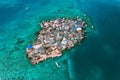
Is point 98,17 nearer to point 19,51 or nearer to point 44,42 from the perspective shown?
point 44,42

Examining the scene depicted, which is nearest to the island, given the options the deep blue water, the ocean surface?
the ocean surface

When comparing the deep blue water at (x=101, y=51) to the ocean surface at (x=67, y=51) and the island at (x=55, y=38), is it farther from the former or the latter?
the island at (x=55, y=38)

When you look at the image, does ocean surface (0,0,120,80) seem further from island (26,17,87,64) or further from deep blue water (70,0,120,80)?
island (26,17,87,64)

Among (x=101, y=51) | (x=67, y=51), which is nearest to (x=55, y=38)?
(x=67, y=51)

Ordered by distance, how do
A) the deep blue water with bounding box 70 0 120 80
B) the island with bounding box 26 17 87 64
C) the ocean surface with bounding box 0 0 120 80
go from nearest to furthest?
the deep blue water with bounding box 70 0 120 80
the ocean surface with bounding box 0 0 120 80
the island with bounding box 26 17 87 64

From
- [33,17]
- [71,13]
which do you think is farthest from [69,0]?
[33,17]

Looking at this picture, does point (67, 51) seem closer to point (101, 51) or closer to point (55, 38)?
point (55, 38)
